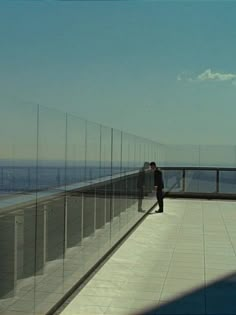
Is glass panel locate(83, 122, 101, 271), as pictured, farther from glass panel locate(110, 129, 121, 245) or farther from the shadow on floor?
the shadow on floor

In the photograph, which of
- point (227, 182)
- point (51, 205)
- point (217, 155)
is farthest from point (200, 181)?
point (51, 205)

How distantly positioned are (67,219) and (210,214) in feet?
32.3

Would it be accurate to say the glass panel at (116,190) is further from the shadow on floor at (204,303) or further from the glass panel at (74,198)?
the shadow on floor at (204,303)

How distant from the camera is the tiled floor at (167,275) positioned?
221 inches

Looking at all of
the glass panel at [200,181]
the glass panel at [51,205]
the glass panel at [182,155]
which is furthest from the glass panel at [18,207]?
the glass panel at [182,155]

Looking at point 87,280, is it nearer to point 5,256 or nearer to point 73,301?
point 73,301

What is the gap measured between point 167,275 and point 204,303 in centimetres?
138

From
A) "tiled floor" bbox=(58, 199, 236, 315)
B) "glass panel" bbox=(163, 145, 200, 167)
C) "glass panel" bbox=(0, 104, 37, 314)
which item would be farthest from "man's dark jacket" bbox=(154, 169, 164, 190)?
"glass panel" bbox=(0, 104, 37, 314)

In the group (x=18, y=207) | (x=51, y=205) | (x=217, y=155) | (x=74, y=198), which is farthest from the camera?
(x=217, y=155)

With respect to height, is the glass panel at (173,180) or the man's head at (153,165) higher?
the man's head at (153,165)

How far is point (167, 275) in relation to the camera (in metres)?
7.14

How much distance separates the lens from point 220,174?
812 inches

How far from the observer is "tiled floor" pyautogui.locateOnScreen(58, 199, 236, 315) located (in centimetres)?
562

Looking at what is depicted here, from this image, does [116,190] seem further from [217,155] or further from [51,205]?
[217,155]
